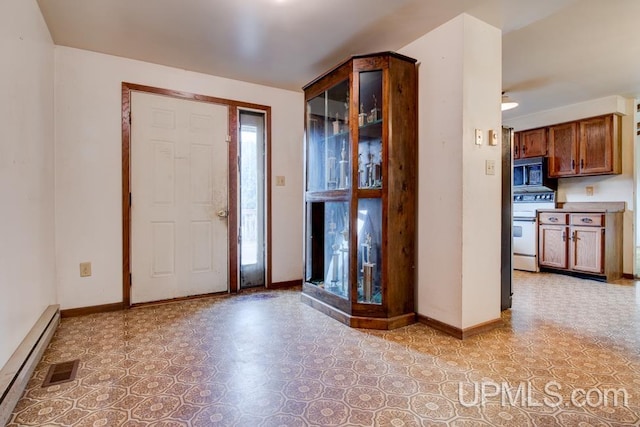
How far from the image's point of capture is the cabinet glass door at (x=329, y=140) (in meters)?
2.86

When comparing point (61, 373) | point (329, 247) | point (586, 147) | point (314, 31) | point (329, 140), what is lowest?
point (61, 373)

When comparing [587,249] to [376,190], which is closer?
[376,190]

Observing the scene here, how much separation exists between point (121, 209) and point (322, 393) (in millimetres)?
2484

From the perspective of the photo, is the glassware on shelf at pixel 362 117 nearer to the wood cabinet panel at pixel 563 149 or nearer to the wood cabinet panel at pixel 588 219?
the wood cabinet panel at pixel 588 219

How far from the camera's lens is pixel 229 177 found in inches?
141

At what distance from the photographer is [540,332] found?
245cm

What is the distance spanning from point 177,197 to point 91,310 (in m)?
1.24

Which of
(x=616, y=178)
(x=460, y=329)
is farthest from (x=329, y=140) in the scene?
(x=616, y=178)

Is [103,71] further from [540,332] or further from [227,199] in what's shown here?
[540,332]

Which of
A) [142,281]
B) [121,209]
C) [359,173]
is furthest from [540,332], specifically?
[121,209]

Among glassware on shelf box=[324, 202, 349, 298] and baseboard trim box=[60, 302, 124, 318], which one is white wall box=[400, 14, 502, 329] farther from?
baseboard trim box=[60, 302, 124, 318]

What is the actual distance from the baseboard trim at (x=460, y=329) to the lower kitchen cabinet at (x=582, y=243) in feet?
8.80

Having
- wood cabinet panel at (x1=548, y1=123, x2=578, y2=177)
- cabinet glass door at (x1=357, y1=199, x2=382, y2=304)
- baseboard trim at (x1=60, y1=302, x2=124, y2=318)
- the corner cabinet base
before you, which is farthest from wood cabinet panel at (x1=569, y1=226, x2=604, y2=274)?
baseboard trim at (x1=60, y1=302, x2=124, y2=318)

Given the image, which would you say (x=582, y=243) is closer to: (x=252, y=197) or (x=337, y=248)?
(x=337, y=248)
